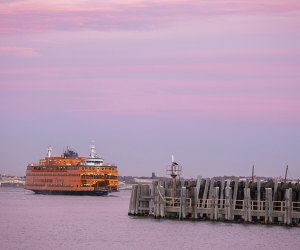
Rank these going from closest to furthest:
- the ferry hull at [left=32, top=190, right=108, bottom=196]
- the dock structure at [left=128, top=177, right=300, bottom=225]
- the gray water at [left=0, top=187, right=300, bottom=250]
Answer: the gray water at [left=0, top=187, right=300, bottom=250], the dock structure at [left=128, top=177, right=300, bottom=225], the ferry hull at [left=32, top=190, right=108, bottom=196]

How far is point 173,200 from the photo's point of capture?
72000 millimetres

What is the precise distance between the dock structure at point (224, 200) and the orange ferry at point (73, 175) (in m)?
87.4

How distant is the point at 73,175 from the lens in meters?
165

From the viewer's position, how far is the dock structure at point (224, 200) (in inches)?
2603

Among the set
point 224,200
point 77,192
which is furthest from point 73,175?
point 224,200

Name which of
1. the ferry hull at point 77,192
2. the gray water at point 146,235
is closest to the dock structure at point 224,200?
the gray water at point 146,235

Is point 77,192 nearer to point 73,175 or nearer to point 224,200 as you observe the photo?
point 73,175

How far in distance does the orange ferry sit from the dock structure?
3441 inches

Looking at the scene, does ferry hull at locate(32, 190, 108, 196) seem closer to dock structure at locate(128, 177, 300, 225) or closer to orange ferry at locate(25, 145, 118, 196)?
orange ferry at locate(25, 145, 118, 196)

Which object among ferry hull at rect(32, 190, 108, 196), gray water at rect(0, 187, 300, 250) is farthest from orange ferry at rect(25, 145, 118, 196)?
gray water at rect(0, 187, 300, 250)

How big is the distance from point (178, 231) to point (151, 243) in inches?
230

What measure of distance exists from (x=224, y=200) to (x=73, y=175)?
319ft

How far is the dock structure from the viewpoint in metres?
66.1

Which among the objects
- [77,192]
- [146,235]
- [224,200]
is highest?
[77,192]
